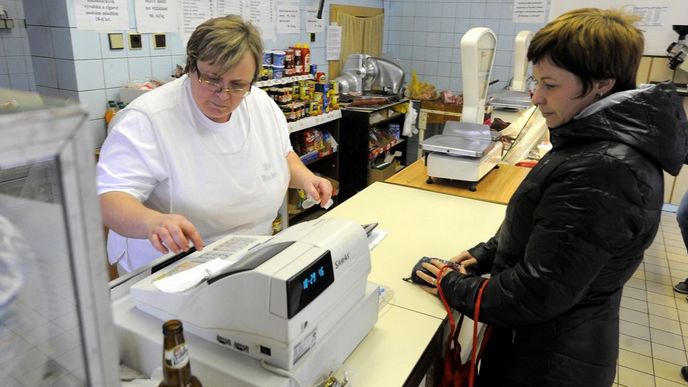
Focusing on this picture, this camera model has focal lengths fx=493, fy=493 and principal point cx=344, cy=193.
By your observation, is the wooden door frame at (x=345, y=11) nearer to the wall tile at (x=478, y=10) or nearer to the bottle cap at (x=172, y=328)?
the wall tile at (x=478, y=10)

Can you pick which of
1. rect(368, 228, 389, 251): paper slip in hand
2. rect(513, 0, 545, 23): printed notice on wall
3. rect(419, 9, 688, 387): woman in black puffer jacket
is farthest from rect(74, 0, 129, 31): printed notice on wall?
rect(513, 0, 545, 23): printed notice on wall

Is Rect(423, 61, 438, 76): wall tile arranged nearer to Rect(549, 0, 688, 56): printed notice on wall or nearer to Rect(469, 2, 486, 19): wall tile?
Rect(469, 2, 486, 19): wall tile

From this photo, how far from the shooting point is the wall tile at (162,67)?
3043mm

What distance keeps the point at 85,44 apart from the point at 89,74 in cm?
15

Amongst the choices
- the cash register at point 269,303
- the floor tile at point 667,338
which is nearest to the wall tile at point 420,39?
the floor tile at point 667,338

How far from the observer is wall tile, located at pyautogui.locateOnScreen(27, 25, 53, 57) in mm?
2609

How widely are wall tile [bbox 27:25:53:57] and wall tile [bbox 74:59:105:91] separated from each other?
0.19 m

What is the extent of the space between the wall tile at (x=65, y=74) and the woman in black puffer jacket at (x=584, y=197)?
93.4 inches

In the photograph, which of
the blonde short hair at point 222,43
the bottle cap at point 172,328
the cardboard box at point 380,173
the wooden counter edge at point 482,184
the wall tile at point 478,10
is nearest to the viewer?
the bottle cap at point 172,328

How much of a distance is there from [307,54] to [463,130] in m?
1.78

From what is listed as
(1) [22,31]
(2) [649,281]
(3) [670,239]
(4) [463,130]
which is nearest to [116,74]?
(1) [22,31]

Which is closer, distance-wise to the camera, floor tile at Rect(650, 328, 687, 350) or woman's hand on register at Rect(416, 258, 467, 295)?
woman's hand on register at Rect(416, 258, 467, 295)

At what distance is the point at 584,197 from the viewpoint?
104 centimetres

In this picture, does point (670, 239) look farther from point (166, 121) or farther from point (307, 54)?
point (166, 121)
